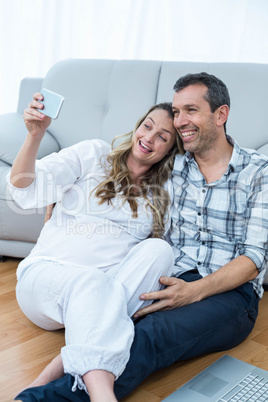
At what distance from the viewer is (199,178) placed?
1.71 meters

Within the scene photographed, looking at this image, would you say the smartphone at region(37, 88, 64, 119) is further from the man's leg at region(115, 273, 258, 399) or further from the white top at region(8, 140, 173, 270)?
the man's leg at region(115, 273, 258, 399)

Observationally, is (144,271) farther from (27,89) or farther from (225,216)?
(27,89)

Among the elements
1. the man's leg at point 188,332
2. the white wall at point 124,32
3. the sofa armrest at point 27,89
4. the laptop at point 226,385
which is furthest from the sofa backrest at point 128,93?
the laptop at point 226,385

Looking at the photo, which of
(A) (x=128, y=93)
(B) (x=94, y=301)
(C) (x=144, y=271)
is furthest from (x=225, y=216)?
(A) (x=128, y=93)

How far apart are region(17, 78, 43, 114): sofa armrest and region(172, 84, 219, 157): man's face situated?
53.1 inches

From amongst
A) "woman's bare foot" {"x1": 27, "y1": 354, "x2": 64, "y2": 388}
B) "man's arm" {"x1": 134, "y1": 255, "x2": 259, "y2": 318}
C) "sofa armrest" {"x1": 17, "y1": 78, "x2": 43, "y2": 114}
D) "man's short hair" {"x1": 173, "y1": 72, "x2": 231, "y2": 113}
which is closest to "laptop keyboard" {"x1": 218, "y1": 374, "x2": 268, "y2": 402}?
"man's arm" {"x1": 134, "y1": 255, "x2": 259, "y2": 318}

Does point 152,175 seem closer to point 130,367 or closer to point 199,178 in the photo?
point 199,178

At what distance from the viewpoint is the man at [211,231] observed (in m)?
1.49

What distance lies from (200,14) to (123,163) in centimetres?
176

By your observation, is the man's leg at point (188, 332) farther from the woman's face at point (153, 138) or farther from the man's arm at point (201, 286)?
the woman's face at point (153, 138)

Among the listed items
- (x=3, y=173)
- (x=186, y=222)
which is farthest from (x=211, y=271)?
(x=3, y=173)

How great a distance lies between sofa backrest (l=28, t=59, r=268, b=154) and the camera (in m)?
2.20

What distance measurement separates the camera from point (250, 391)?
1.33 metres

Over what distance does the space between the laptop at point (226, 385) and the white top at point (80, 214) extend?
0.47 metres
